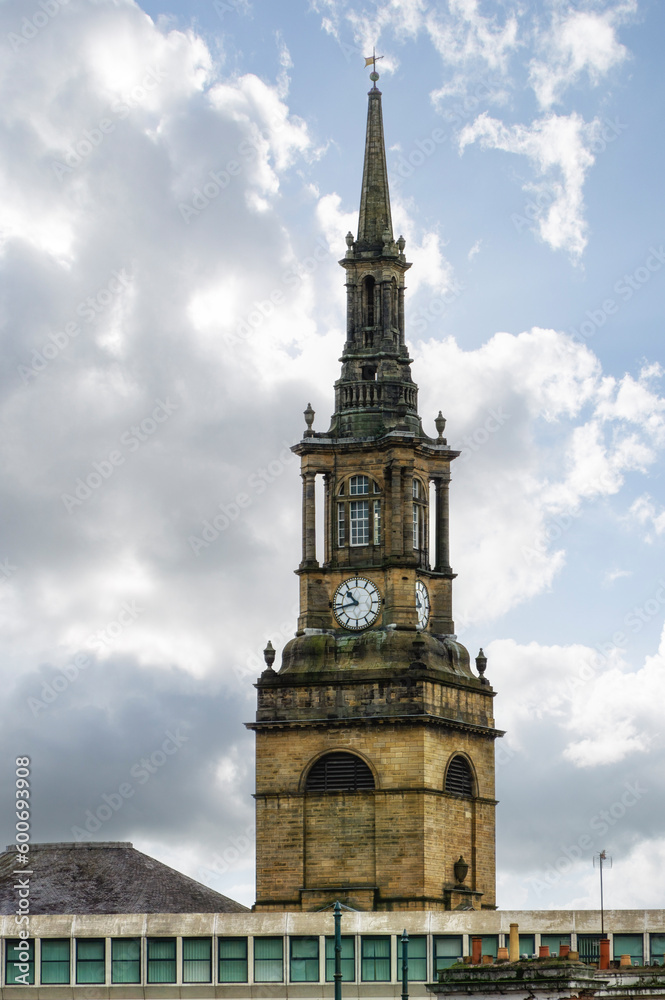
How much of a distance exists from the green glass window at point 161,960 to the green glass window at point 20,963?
5302 mm

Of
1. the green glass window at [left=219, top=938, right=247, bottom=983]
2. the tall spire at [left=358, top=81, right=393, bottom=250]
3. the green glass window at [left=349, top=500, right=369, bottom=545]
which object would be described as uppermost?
the tall spire at [left=358, top=81, right=393, bottom=250]

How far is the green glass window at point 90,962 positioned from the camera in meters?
115

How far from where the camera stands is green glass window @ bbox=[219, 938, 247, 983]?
377 ft

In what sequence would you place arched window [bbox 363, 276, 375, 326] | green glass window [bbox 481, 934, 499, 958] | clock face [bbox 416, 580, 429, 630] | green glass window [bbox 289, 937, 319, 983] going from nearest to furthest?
green glass window [bbox 481, 934, 499, 958] < green glass window [bbox 289, 937, 319, 983] < clock face [bbox 416, 580, 429, 630] < arched window [bbox 363, 276, 375, 326]

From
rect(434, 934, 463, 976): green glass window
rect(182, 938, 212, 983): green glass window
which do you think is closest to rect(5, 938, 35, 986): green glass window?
rect(182, 938, 212, 983): green glass window

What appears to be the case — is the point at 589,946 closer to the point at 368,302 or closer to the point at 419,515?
the point at 419,515

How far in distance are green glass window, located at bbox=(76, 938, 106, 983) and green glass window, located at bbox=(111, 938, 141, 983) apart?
498 mm

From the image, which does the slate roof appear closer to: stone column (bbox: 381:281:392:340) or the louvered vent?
the louvered vent

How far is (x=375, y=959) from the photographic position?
4510 inches

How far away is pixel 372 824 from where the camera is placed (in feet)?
411

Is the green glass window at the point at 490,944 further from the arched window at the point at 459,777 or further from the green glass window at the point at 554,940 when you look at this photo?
the arched window at the point at 459,777

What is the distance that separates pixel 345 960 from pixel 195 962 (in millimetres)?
6684

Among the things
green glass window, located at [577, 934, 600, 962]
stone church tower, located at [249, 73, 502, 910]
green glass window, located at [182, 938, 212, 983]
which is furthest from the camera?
stone church tower, located at [249, 73, 502, 910]

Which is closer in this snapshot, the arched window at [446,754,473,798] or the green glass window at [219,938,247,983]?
the green glass window at [219,938,247,983]
